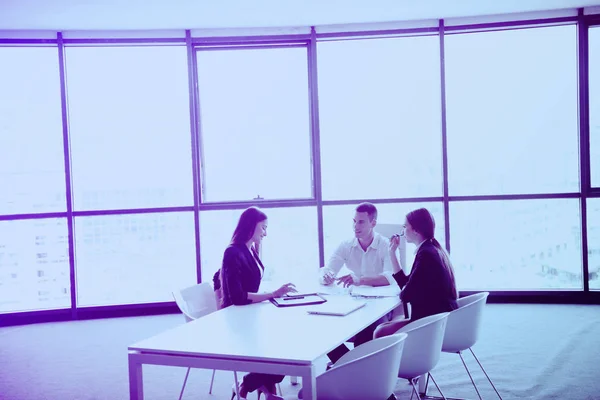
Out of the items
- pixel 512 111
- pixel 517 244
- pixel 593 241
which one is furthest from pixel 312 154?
pixel 593 241

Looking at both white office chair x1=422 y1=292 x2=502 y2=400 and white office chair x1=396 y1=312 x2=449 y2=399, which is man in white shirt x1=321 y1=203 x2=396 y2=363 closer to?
white office chair x1=422 y1=292 x2=502 y2=400

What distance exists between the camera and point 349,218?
679cm

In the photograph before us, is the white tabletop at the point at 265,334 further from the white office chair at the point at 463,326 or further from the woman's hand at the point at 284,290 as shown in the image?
the white office chair at the point at 463,326

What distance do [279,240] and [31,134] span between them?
3.12 meters

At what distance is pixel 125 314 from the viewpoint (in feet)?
22.2

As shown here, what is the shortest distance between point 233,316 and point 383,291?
3.68 ft

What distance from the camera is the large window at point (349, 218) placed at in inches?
264

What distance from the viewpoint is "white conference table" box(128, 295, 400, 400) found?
2.55m

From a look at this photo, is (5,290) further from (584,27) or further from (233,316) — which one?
(584,27)

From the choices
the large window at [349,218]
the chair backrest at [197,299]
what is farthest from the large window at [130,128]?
the chair backrest at [197,299]

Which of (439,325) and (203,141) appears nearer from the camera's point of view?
(439,325)

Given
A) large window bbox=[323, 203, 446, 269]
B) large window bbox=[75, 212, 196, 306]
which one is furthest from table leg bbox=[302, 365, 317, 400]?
large window bbox=[75, 212, 196, 306]

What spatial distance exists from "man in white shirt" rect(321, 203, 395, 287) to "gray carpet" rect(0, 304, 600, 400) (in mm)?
842

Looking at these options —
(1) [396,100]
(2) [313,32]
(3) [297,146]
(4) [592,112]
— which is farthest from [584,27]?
(3) [297,146]
